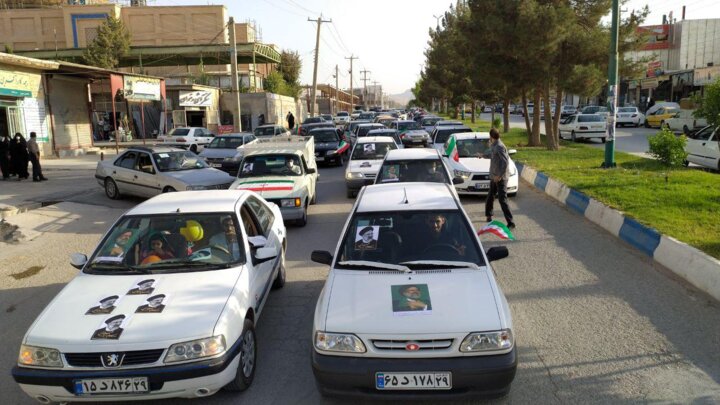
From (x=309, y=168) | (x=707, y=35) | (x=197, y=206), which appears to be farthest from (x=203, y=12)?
(x=197, y=206)

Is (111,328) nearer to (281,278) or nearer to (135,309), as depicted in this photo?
(135,309)

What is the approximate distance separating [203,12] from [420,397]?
252ft

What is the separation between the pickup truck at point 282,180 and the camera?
33.9 ft

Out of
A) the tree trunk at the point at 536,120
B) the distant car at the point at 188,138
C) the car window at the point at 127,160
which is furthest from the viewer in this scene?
the distant car at the point at 188,138

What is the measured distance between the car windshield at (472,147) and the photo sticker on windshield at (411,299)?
10198mm

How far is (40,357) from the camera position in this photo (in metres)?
3.97

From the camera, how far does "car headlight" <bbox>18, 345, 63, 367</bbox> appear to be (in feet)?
12.9

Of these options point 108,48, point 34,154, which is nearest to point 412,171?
point 34,154

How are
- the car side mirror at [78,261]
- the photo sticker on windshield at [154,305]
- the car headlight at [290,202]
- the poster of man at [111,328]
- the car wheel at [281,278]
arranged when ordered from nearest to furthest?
the poster of man at [111,328], the photo sticker on windshield at [154,305], the car side mirror at [78,261], the car wheel at [281,278], the car headlight at [290,202]

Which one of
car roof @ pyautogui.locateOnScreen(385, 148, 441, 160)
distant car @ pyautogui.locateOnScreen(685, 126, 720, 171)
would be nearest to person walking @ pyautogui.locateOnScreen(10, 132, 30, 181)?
car roof @ pyautogui.locateOnScreen(385, 148, 441, 160)

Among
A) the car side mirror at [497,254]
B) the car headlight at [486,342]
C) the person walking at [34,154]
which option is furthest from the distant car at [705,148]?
the person walking at [34,154]

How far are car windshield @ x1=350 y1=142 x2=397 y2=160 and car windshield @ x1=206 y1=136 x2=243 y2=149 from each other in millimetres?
7298

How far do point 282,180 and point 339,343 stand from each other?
7202mm

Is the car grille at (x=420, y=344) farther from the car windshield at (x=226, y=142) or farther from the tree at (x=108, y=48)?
the tree at (x=108, y=48)
